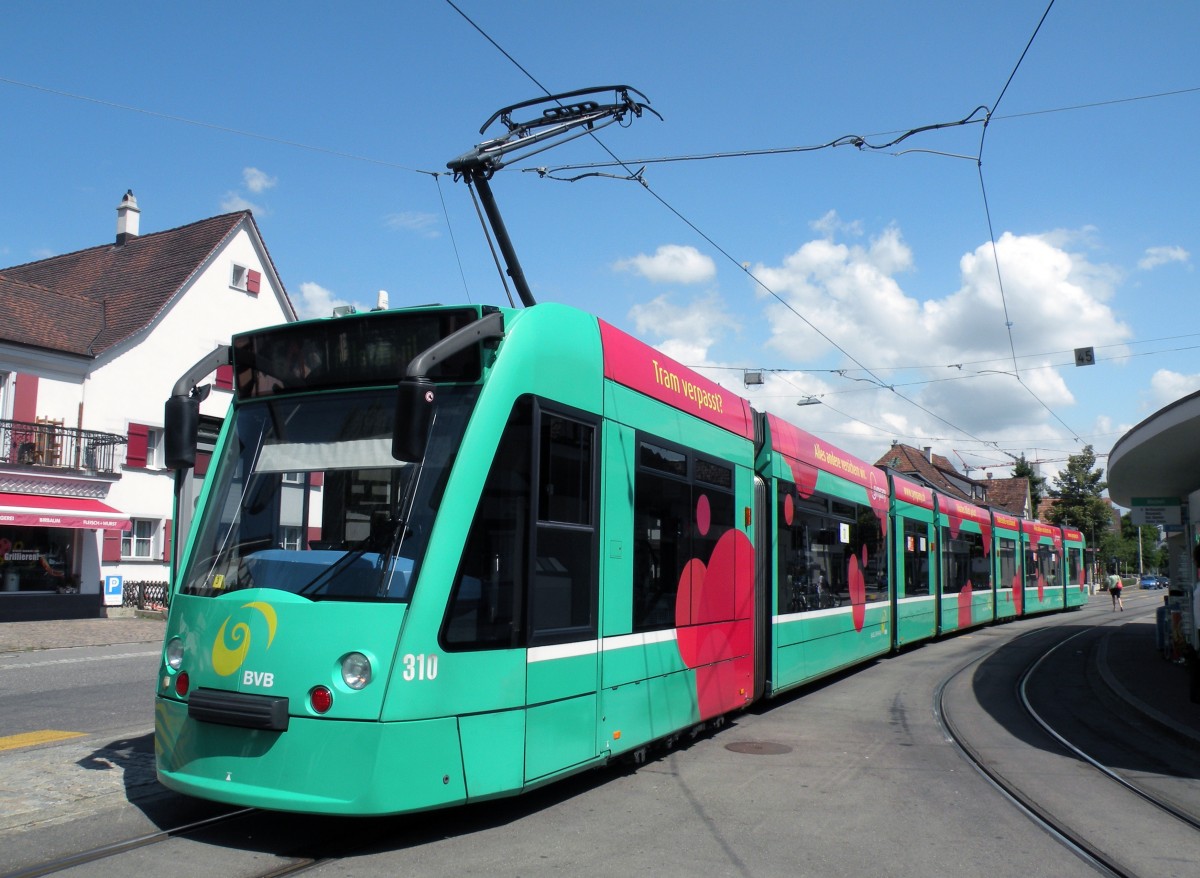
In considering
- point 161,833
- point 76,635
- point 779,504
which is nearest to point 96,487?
point 76,635

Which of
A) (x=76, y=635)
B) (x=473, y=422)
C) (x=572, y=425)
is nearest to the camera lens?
(x=473, y=422)

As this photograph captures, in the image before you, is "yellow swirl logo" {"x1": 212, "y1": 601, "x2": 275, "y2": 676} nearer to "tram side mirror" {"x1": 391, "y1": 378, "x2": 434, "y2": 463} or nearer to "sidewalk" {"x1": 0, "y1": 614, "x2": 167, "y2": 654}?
"tram side mirror" {"x1": 391, "y1": 378, "x2": 434, "y2": 463}

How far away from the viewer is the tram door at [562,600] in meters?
5.96

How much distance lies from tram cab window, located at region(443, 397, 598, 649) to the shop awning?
67.4 feet

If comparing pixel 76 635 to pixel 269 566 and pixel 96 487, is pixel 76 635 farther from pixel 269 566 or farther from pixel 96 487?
pixel 269 566

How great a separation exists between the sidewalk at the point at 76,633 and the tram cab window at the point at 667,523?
14946mm

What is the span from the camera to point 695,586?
329 inches

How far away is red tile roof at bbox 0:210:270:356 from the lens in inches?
1021

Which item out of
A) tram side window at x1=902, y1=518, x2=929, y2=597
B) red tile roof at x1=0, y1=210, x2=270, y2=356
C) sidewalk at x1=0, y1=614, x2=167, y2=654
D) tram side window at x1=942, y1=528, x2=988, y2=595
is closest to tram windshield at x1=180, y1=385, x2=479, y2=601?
tram side window at x1=902, y1=518, x2=929, y2=597

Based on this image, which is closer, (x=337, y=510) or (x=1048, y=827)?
(x=337, y=510)

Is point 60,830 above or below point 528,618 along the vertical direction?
below

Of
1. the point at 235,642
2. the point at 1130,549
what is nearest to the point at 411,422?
the point at 235,642

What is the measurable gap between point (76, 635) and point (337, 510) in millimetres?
18030

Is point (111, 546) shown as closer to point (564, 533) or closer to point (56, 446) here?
point (56, 446)
